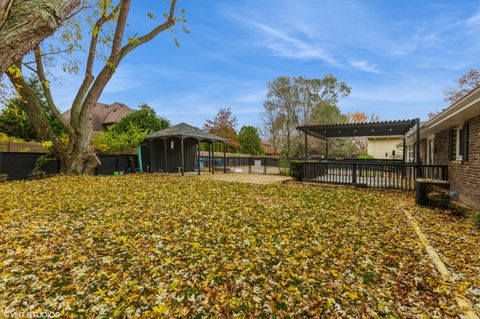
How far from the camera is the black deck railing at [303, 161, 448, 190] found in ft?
27.7

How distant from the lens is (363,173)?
9.67m

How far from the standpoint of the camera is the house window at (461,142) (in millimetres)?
6023

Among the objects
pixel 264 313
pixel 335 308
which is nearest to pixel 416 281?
pixel 335 308

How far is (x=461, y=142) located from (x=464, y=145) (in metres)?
0.45

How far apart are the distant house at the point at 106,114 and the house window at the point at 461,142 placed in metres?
26.4

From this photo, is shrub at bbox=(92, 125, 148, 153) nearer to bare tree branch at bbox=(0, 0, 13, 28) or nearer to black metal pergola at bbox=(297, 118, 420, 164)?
black metal pergola at bbox=(297, 118, 420, 164)

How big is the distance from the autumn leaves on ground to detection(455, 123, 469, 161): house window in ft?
8.45

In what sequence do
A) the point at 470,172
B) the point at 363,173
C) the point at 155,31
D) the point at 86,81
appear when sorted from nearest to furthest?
the point at 470,172, the point at 86,81, the point at 155,31, the point at 363,173

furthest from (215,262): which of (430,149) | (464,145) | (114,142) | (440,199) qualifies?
(430,149)

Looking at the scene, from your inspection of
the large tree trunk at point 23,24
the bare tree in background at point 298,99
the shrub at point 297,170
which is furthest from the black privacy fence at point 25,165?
the bare tree in background at point 298,99

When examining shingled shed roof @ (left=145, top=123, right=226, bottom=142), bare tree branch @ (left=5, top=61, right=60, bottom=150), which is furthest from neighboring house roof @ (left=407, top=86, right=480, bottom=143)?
bare tree branch @ (left=5, top=61, right=60, bottom=150)

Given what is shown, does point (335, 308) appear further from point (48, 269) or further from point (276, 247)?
point (48, 269)

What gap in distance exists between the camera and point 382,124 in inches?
374

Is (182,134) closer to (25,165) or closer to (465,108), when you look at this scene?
(25,165)
